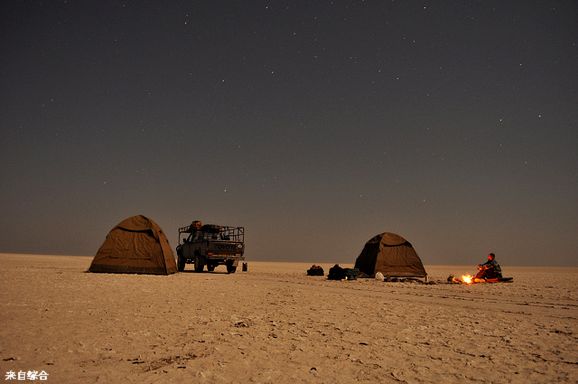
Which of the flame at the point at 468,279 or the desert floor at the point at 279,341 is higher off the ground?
the desert floor at the point at 279,341

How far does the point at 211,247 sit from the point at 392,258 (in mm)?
10576

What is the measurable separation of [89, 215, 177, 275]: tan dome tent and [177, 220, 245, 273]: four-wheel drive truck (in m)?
4.11

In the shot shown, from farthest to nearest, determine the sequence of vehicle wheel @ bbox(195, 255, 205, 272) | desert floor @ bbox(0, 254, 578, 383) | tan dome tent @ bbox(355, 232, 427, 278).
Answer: vehicle wheel @ bbox(195, 255, 205, 272)
tan dome tent @ bbox(355, 232, 427, 278)
desert floor @ bbox(0, 254, 578, 383)

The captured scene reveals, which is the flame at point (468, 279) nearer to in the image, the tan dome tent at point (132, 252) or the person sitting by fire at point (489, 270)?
the person sitting by fire at point (489, 270)

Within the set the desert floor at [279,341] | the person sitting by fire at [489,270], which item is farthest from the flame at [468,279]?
the desert floor at [279,341]

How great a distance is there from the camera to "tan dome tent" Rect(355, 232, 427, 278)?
21.7 m

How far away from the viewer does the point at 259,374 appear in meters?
4.70

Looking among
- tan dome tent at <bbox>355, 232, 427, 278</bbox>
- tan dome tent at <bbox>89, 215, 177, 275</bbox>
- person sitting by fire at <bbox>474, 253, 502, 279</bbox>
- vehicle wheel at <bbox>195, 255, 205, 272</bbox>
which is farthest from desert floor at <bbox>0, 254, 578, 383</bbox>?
vehicle wheel at <bbox>195, 255, 205, 272</bbox>

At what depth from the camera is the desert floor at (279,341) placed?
15.5 ft

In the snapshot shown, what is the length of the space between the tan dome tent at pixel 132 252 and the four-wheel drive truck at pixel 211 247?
4.11 m

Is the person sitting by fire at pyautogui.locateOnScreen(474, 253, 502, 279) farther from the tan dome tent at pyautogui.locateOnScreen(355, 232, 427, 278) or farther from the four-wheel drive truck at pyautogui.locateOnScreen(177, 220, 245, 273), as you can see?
the four-wheel drive truck at pyautogui.locateOnScreen(177, 220, 245, 273)

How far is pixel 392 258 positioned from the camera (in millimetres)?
21984

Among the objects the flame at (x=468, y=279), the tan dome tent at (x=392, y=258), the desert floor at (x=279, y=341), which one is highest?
the tan dome tent at (x=392, y=258)

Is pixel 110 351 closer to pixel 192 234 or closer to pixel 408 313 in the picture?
pixel 408 313
